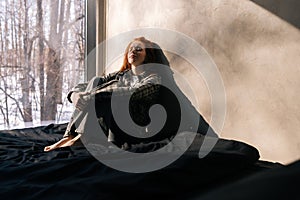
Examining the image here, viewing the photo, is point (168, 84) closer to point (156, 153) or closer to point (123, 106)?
point (123, 106)

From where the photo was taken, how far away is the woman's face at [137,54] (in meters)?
2.41

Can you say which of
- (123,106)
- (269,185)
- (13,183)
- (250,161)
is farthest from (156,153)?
(269,185)

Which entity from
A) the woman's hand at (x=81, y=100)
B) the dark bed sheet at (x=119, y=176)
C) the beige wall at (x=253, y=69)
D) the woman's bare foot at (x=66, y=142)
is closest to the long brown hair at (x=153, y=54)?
the beige wall at (x=253, y=69)

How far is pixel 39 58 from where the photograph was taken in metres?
3.06

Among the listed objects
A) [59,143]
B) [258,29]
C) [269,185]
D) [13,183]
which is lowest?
[59,143]

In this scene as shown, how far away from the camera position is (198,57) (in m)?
2.05

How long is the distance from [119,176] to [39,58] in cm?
222

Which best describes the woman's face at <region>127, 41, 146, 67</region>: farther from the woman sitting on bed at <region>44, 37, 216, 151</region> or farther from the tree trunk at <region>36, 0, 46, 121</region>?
the tree trunk at <region>36, 0, 46, 121</region>

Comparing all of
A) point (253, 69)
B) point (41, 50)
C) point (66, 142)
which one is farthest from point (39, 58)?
point (253, 69)

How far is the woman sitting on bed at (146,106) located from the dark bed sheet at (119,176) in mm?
433

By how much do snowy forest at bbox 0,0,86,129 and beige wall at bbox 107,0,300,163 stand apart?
1457 mm

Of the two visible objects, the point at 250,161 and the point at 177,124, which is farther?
the point at 177,124

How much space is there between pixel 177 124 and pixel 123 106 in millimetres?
376

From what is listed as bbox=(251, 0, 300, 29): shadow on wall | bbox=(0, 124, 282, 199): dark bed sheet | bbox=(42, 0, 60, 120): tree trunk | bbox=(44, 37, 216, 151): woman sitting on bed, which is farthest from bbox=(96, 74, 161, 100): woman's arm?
bbox=(42, 0, 60, 120): tree trunk
